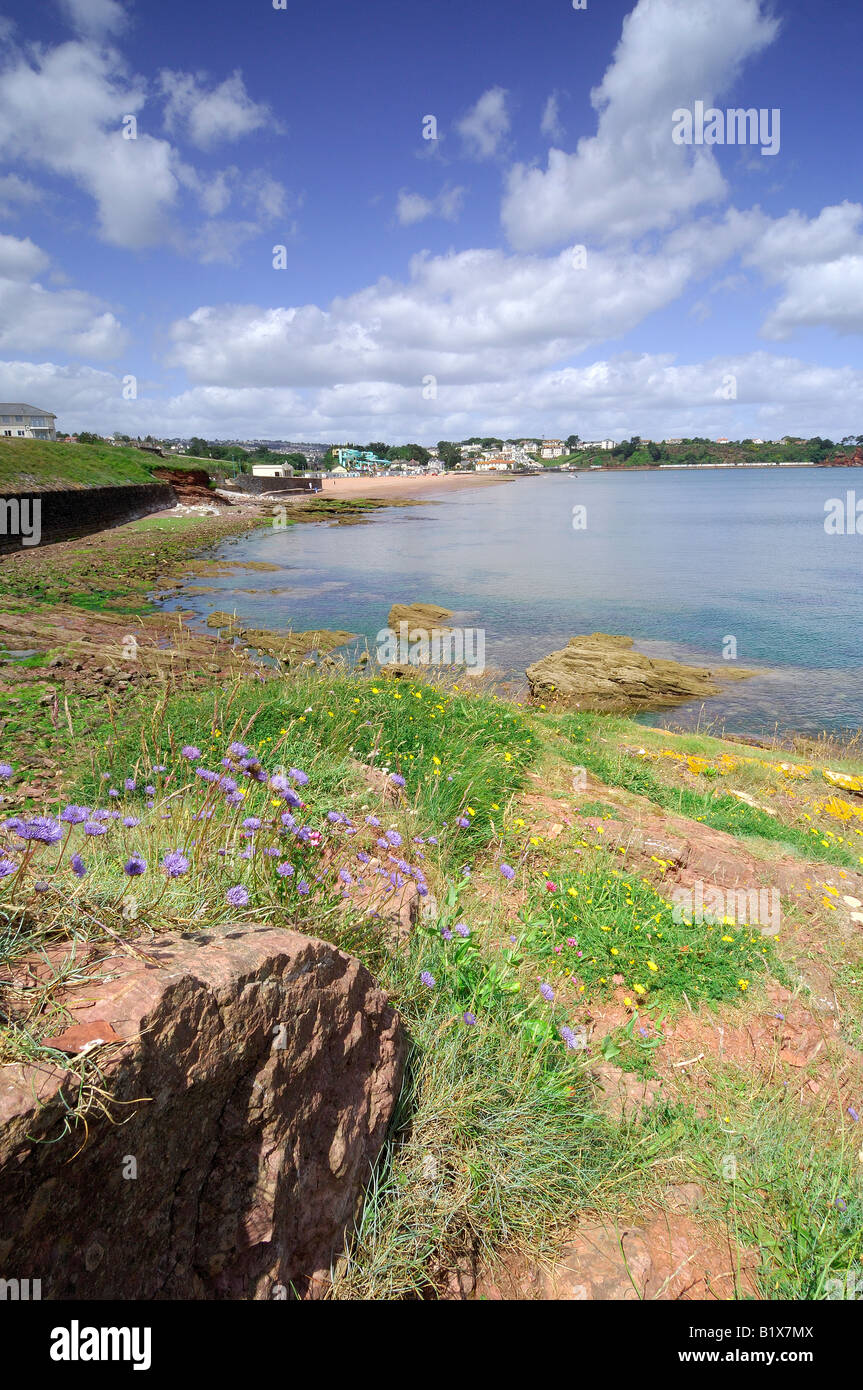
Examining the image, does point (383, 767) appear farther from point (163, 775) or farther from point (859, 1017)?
point (859, 1017)

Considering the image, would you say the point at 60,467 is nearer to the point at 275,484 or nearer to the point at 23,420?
the point at 275,484

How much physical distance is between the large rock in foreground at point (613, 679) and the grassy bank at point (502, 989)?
9.25 m

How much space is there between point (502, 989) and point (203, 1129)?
1783mm

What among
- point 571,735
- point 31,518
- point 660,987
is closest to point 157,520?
point 31,518

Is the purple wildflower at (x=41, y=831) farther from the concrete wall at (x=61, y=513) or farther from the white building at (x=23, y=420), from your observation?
the white building at (x=23, y=420)

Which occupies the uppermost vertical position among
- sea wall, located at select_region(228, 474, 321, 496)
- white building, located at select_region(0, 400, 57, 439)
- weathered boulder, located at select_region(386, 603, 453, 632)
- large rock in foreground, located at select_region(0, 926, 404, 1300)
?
white building, located at select_region(0, 400, 57, 439)

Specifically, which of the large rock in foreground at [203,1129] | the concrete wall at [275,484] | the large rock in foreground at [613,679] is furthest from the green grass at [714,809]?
the concrete wall at [275,484]

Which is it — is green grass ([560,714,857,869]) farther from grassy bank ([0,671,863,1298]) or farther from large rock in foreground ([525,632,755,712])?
large rock in foreground ([525,632,755,712])

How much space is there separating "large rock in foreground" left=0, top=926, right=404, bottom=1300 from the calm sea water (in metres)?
14.0

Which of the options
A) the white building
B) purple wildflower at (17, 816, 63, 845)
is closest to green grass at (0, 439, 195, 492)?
purple wildflower at (17, 816, 63, 845)

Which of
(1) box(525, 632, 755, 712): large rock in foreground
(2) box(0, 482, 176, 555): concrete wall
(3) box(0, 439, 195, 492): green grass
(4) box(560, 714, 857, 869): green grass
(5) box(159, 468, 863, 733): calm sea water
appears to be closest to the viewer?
(4) box(560, 714, 857, 869): green grass

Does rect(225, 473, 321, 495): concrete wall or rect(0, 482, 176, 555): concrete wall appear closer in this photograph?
rect(0, 482, 176, 555): concrete wall

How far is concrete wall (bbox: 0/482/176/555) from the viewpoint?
30.9 meters

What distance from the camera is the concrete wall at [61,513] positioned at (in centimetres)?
3091
